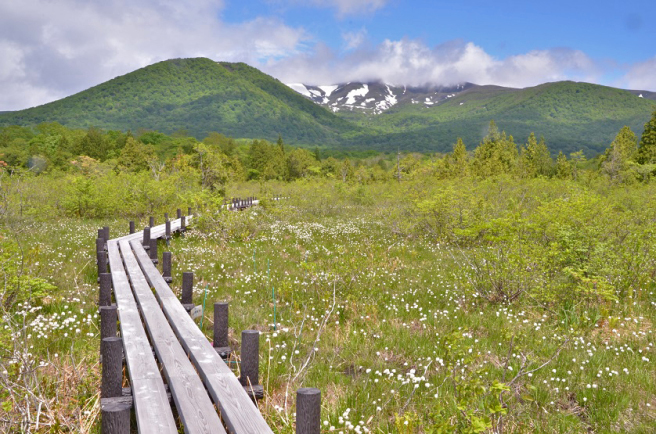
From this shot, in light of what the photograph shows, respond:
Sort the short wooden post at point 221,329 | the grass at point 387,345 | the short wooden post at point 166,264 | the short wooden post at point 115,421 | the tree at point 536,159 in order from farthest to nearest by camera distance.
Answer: the tree at point 536,159 → the short wooden post at point 166,264 → the short wooden post at point 221,329 → the grass at point 387,345 → the short wooden post at point 115,421

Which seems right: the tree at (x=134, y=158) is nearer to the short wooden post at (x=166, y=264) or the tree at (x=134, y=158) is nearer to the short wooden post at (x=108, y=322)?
the short wooden post at (x=166, y=264)

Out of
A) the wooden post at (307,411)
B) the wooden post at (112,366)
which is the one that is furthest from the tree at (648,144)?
the wooden post at (112,366)

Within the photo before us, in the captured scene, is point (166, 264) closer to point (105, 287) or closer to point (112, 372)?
point (105, 287)

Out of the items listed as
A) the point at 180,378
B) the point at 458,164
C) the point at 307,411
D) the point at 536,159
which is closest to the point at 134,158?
the point at 458,164

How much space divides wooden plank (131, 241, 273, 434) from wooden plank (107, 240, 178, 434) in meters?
0.40

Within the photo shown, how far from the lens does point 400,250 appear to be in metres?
13.7

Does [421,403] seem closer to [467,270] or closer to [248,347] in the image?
[248,347]

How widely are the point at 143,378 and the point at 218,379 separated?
2.51 ft

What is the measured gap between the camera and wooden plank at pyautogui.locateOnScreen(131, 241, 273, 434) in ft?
10.5

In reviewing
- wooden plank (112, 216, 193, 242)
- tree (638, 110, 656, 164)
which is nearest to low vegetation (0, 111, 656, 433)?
wooden plank (112, 216, 193, 242)

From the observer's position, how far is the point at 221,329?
489 centimetres

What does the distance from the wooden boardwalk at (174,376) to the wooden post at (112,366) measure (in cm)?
9

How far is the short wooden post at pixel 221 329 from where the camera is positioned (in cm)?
474

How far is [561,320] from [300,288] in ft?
17.3
